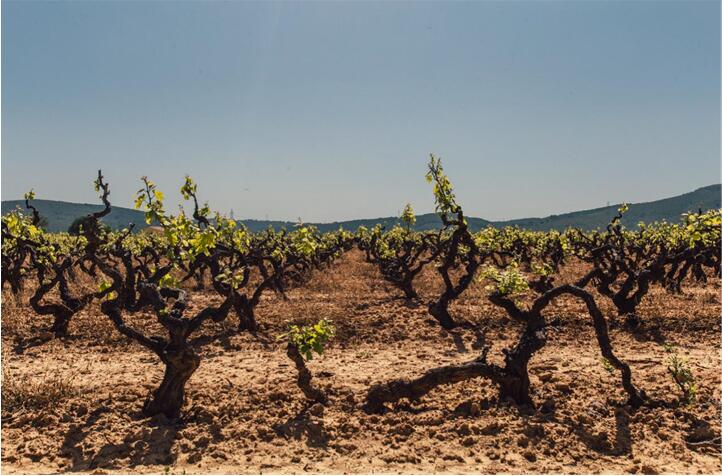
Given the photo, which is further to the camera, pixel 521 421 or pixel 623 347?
pixel 623 347

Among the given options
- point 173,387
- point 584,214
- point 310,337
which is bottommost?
point 173,387

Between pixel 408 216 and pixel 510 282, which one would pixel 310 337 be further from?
pixel 408 216

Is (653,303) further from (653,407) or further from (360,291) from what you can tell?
(360,291)

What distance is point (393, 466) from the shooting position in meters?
6.15

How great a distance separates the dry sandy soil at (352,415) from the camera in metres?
6.26

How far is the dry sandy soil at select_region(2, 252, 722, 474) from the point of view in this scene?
6.26 metres

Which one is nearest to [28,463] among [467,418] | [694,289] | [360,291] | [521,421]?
[467,418]

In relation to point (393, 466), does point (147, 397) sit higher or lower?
higher

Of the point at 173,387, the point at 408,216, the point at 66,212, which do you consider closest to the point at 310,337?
the point at 173,387

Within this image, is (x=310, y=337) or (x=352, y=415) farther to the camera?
(x=310, y=337)

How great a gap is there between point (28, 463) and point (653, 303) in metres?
18.7

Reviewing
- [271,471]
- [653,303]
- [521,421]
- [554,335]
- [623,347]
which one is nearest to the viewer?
[271,471]

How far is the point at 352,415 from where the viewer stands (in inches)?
301

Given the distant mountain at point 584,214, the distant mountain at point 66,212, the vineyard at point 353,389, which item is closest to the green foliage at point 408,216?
the vineyard at point 353,389
